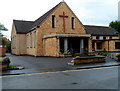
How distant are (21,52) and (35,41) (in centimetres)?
922

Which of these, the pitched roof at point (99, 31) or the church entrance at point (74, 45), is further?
the pitched roof at point (99, 31)

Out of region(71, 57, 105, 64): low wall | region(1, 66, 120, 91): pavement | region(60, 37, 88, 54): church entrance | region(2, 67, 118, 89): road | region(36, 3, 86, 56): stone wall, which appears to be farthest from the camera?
region(36, 3, 86, 56): stone wall

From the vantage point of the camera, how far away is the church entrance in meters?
26.9

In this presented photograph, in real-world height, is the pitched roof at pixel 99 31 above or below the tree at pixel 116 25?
below

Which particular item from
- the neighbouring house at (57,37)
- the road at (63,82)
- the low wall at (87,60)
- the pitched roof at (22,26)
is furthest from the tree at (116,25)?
the road at (63,82)

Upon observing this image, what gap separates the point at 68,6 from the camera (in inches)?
1300

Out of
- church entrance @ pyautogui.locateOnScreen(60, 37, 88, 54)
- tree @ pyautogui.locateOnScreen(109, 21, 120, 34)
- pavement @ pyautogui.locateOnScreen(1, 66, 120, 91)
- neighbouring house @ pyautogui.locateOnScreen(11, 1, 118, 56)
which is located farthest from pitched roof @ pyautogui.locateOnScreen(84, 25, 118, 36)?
pavement @ pyautogui.locateOnScreen(1, 66, 120, 91)

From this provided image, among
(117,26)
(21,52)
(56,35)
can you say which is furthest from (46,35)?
(117,26)

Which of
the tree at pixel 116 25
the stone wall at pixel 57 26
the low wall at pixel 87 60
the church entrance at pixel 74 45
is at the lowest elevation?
the low wall at pixel 87 60

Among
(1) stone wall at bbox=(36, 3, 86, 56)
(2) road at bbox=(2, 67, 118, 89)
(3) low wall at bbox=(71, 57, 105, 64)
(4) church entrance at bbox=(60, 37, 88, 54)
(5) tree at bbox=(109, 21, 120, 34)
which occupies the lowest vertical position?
(2) road at bbox=(2, 67, 118, 89)

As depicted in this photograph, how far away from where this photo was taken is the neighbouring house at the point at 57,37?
27.4 meters

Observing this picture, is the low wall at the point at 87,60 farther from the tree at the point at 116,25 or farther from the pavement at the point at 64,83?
the tree at the point at 116,25

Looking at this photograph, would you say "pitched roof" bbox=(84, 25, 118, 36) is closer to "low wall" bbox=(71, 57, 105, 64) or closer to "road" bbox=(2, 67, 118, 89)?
"low wall" bbox=(71, 57, 105, 64)

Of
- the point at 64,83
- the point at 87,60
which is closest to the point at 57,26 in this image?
the point at 87,60
